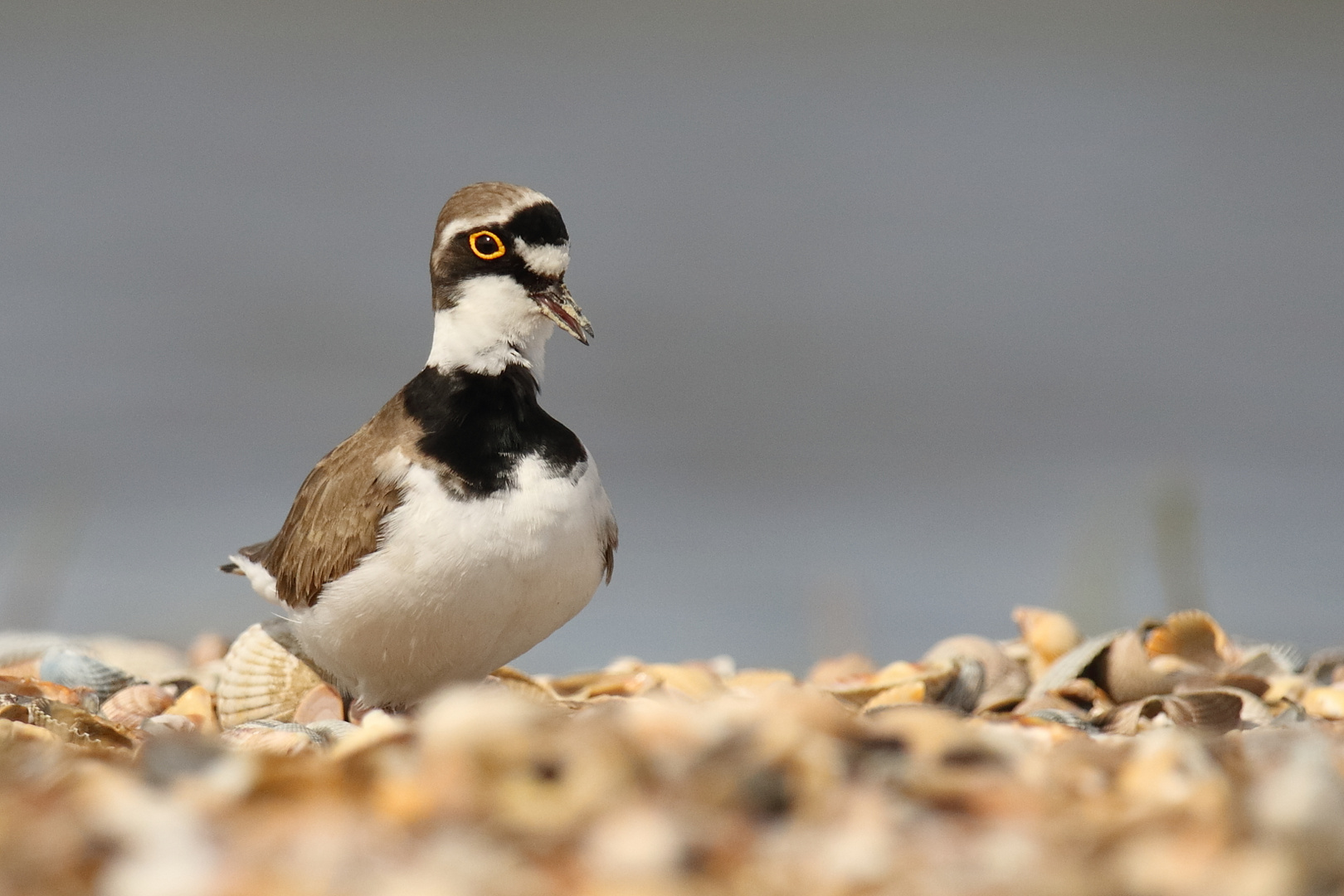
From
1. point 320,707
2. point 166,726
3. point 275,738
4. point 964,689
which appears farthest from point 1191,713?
point 166,726

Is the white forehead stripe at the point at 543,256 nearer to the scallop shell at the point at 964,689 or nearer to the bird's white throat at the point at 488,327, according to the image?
the bird's white throat at the point at 488,327

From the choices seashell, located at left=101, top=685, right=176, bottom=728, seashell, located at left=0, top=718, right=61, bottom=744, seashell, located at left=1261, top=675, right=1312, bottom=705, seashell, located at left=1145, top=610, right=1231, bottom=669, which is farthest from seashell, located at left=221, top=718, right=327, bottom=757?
seashell, located at left=1145, top=610, right=1231, bottom=669

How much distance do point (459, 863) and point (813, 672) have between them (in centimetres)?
362

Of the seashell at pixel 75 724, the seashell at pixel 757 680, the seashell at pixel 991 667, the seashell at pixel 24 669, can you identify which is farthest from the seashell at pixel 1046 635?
the seashell at pixel 24 669

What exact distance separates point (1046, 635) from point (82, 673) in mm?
3078

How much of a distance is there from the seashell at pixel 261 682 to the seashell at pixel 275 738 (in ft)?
2.89

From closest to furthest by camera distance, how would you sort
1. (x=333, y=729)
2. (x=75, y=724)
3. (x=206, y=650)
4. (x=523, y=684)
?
(x=75, y=724) < (x=333, y=729) < (x=523, y=684) < (x=206, y=650)

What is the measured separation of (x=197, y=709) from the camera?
164 inches

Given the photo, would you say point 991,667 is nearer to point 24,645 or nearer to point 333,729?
point 333,729

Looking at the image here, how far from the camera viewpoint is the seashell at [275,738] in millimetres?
2926

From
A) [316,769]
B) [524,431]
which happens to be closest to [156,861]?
[316,769]

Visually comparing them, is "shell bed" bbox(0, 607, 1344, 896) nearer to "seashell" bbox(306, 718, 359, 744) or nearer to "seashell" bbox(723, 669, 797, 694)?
"seashell" bbox(306, 718, 359, 744)

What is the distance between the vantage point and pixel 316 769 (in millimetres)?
1945

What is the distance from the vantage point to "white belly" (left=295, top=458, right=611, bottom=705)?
3561 millimetres
